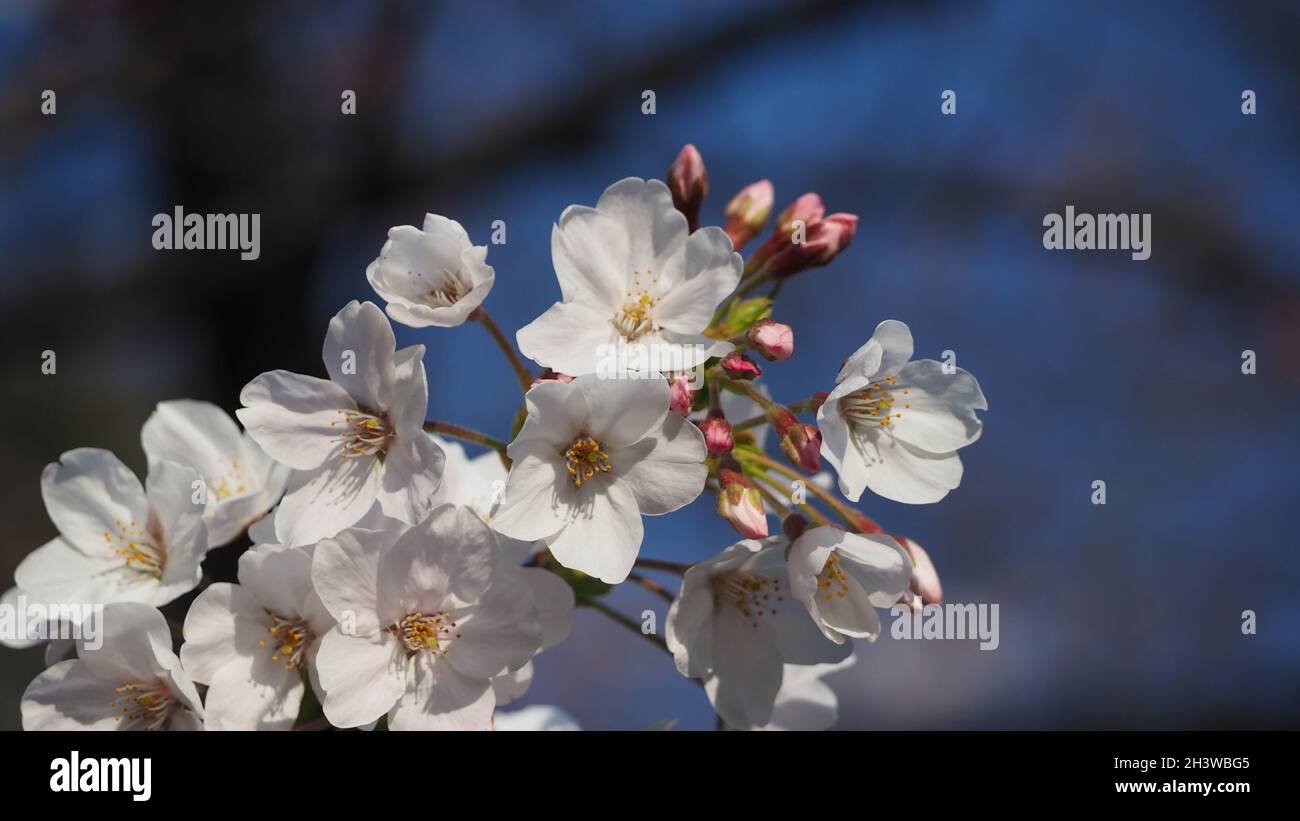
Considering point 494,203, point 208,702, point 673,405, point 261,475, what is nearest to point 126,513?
point 261,475

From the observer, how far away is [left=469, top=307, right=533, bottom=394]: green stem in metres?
1.22

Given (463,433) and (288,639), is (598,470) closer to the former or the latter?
(463,433)

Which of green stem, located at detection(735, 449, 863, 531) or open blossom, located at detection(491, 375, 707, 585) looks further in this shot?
green stem, located at detection(735, 449, 863, 531)

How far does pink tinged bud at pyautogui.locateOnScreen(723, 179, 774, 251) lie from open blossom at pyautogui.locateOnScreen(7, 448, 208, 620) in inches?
30.8

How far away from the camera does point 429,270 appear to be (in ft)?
3.85

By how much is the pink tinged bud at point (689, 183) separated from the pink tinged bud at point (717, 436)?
34cm

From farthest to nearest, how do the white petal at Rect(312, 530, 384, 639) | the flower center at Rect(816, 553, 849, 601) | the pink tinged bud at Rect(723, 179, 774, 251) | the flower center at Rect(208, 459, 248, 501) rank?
the pink tinged bud at Rect(723, 179, 774, 251) → the flower center at Rect(208, 459, 248, 501) → the flower center at Rect(816, 553, 849, 601) → the white petal at Rect(312, 530, 384, 639)

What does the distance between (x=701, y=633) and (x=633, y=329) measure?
36cm

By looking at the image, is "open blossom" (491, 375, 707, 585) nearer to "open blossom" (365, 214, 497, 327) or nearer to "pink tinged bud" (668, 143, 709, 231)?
"open blossom" (365, 214, 497, 327)

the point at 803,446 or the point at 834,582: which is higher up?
the point at 803,446

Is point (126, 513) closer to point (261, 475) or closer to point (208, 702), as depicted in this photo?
point (261, 475)

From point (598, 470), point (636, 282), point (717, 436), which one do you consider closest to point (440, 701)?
point (598, 470)

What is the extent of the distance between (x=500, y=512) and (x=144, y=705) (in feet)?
1.46

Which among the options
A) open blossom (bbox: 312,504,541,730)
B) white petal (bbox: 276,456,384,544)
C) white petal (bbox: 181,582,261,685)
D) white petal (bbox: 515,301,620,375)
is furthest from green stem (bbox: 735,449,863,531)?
white petal (bbox: 181,582,261,685)
